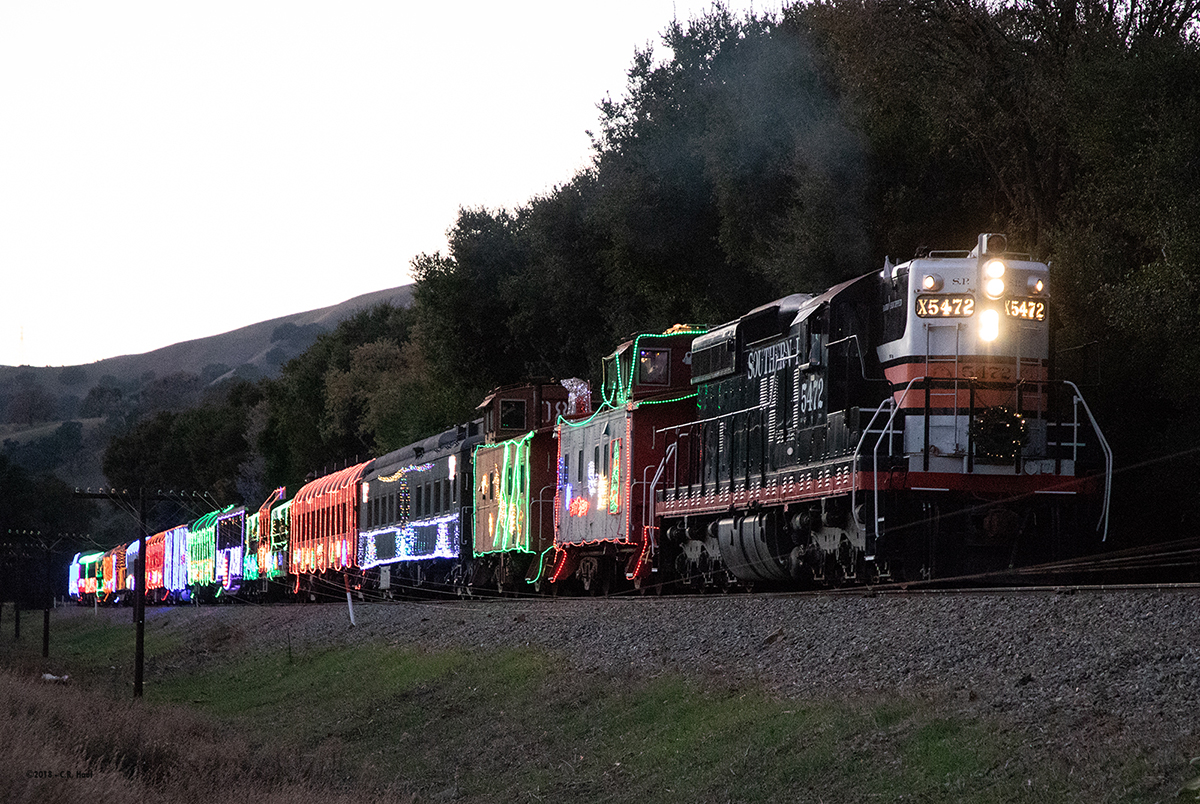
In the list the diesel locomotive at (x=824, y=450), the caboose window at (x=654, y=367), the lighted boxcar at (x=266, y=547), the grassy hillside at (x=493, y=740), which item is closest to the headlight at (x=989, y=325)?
the diesel locomotive at (x=824, y=450)

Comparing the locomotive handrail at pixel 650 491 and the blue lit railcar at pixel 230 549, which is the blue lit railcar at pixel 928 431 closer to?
the locomotive handrail at pixel 650 491

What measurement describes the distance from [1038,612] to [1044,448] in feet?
13.1

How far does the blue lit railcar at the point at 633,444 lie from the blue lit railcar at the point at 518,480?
229 cm

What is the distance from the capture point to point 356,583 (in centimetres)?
4081

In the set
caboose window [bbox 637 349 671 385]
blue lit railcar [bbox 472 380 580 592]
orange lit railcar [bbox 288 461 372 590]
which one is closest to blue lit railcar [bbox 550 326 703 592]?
caboose window [bbox 637 349 671 385]

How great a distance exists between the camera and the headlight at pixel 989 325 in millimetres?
16062

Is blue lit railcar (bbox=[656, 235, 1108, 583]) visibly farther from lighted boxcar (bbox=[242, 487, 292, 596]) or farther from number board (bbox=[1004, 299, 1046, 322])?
lighted boxcar (bbox=[242, 487, 292, 596])

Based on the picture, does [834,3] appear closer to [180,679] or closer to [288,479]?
[180,679]

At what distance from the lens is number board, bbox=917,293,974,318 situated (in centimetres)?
1598

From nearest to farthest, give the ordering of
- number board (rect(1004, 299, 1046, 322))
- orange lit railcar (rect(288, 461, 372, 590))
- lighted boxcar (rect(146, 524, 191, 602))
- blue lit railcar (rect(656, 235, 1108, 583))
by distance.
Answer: blue lit railcar (rect(656, 235, 1108, 583)), number board (rect(1004, 299, 1046, 322)), orange lit railcar (rect(288, 461, 372, 590)), lighted boxcar (rect(146, 524, 191, 602))

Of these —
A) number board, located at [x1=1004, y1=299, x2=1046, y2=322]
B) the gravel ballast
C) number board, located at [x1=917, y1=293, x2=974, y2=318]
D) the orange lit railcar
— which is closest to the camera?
the gravel ballast

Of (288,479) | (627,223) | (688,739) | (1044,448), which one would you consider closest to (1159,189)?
(1044,448)

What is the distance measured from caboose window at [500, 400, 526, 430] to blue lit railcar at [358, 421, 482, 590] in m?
1.84

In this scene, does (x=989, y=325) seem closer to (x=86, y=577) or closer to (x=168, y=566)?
(x=168, y=566)
